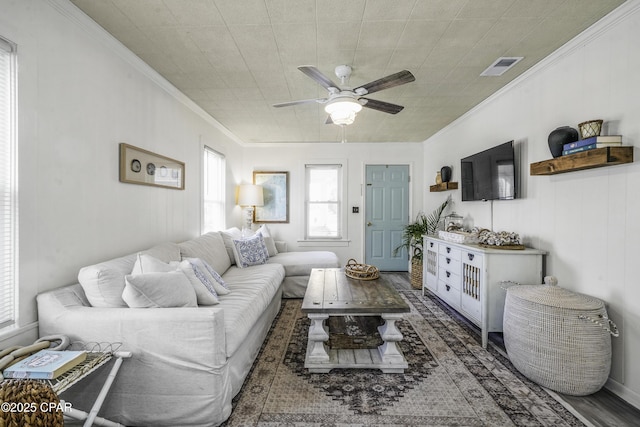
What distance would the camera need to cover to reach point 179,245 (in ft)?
8.93

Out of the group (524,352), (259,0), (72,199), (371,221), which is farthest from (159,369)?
(371,221)

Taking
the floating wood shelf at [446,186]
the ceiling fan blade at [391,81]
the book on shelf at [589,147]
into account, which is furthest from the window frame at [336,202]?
the book on shelf at [589,147]

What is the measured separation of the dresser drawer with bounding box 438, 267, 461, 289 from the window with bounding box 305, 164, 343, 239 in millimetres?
2321

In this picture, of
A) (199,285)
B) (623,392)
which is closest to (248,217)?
(199,285)

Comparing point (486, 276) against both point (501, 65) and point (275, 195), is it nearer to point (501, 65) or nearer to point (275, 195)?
point (501, 65)

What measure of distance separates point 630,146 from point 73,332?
3420 millimetres

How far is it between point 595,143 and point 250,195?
426 cm

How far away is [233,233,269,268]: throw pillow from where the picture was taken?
11.6ft

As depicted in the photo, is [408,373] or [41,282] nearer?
[41,282]

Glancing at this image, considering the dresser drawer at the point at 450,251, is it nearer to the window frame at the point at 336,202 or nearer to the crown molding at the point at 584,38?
the crown molding at the point at 584,38

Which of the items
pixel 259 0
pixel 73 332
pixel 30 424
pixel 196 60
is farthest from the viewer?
pixel 196 60

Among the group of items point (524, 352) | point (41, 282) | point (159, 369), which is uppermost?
point (41, 282)

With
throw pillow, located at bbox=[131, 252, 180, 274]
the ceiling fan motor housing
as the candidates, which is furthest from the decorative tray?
throw pillow, located at bbox=[131, 252, 180, 274]

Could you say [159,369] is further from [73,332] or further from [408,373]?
[408,373]
